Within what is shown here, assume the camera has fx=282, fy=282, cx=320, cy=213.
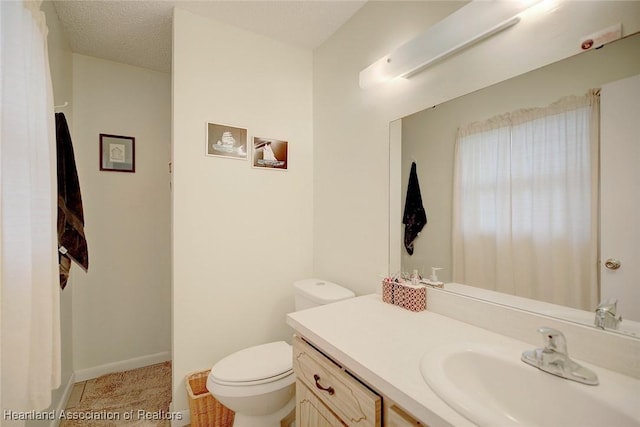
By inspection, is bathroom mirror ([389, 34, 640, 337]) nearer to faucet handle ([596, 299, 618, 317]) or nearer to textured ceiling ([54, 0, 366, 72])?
faucet handle ([596, 299, 618, 317])

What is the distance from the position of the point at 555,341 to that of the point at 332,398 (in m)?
0.69

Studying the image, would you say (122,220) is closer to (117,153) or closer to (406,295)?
(117,153)

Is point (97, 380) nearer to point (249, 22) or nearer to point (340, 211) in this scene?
point (340, 211)

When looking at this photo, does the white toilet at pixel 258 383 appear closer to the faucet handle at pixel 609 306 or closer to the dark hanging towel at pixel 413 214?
the dark hanging towel at pixel 413 214

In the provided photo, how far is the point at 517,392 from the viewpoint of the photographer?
0.79 meters

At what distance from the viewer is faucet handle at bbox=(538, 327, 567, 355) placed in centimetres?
77

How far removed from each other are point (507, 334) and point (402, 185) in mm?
782

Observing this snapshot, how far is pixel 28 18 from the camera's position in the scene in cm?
98

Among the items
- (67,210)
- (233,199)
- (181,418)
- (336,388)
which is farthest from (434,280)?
(67,210)

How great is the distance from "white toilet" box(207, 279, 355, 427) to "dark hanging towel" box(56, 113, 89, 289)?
1.06 metres

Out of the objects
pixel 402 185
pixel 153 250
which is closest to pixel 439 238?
pixel 402 185

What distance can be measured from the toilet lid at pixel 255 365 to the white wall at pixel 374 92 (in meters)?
0.57

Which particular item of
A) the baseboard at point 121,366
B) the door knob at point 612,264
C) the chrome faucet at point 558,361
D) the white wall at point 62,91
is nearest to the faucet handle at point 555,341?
the chrome faucet at point 558,361

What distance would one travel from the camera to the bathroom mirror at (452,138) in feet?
2.80
